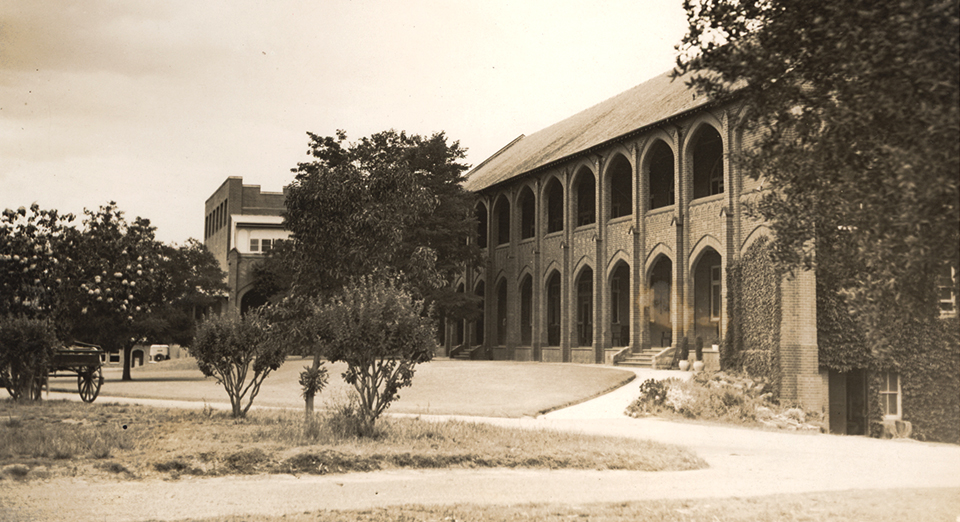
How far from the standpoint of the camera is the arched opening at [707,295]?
26.4 m

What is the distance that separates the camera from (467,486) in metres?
8.55

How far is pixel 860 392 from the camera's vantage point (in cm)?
2166

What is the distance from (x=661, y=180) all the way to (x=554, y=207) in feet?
23.7

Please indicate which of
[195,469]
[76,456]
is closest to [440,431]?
[195,469]

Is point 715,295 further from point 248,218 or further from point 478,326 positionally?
point 248,218

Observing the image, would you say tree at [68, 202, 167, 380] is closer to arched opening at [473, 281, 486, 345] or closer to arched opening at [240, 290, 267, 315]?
arched opening at [473, 281, 486, 345]

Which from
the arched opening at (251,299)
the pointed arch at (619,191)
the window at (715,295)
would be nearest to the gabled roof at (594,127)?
the pointed arch at (619,191)

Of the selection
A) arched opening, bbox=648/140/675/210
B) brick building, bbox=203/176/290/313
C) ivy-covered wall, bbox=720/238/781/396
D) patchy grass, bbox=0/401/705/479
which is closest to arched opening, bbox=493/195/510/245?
arched opening, bbox=648/140/675/210

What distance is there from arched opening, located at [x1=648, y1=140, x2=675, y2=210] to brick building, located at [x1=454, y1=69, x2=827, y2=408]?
0.04m

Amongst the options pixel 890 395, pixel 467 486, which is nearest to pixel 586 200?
pixel 890 395

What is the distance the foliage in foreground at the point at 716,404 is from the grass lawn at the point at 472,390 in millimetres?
1926

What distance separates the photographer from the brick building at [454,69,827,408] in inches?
911

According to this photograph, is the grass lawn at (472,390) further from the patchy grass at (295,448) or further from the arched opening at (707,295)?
the patchy grass at (295,448)

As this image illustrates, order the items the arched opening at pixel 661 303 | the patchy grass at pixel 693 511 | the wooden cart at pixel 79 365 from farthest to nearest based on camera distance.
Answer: the arched opening at pixel 661 303
the wooden cart at pixel 79 365
the patchy grass at pixel 693 511
